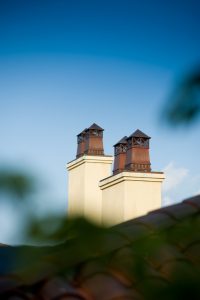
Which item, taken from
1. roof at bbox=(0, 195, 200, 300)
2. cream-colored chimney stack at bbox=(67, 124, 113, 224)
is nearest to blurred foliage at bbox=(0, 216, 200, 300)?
roof at bbox=(0, 195, 200, 300)

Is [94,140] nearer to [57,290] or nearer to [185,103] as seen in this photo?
[57,290]

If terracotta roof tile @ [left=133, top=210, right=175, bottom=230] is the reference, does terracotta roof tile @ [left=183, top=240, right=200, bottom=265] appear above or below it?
below

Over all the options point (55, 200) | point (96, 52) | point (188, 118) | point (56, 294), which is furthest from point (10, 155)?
point (56, 294)

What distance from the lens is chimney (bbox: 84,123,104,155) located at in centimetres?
1374

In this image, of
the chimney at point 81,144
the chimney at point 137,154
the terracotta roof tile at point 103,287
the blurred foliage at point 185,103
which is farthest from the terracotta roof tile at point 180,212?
the chimney at point 81,144

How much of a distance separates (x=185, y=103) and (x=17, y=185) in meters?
0.18

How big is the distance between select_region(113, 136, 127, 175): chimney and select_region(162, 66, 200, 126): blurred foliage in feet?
44.0

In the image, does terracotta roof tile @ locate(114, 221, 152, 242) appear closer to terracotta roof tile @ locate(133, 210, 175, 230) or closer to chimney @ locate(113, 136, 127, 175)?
terracotta roof tile @ locate(133, 210, 175, 230)

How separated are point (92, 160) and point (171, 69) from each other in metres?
13.2

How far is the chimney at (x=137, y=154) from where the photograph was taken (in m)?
13.4

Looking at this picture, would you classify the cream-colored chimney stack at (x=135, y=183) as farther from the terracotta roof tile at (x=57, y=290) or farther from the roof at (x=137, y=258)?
the roof at (x=137, y=258)

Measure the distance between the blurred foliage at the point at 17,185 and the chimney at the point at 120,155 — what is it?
13.5 m

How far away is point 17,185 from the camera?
392mm

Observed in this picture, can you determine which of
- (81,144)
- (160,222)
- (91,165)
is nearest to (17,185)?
(160,222)
